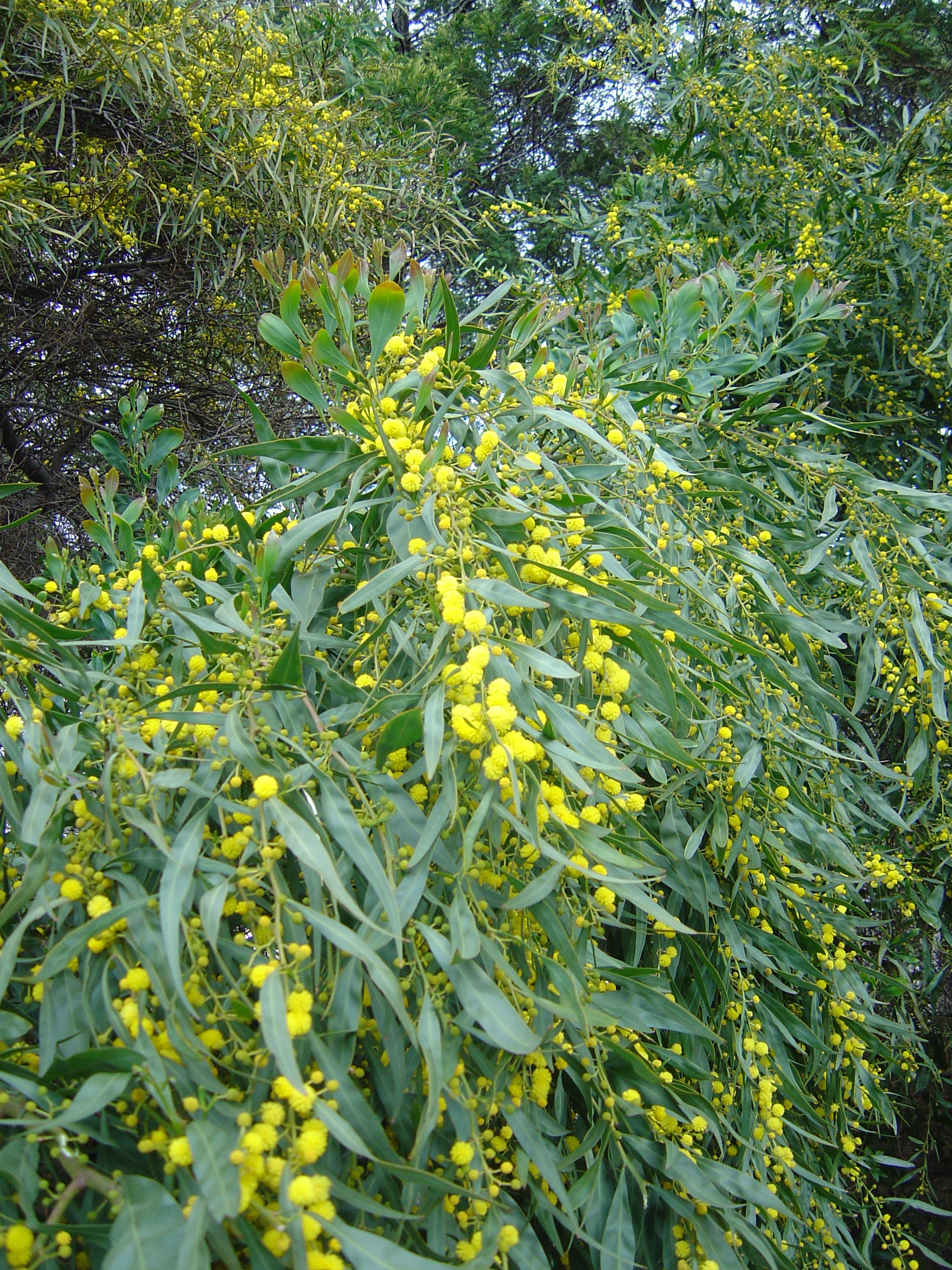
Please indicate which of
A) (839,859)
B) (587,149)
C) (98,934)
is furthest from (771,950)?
(587,149)

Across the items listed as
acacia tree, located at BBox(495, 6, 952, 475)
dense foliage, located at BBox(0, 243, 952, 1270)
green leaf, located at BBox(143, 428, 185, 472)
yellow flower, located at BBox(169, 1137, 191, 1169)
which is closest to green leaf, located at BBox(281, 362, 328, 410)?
dense foliage, located at BBox(0, 243, 952, 1270)

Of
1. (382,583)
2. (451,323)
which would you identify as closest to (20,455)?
(451,323)

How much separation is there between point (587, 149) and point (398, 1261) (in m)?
6.93

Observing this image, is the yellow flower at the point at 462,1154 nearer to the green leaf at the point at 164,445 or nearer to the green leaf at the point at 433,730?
the green leaf at the point at 433,730

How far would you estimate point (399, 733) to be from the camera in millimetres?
627

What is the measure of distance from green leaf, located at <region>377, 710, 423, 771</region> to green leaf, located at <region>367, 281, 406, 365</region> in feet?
1.17

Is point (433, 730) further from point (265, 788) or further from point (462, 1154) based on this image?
point (462, 1154)

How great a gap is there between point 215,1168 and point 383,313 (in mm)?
669

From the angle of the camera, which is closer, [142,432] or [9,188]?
[142,432]

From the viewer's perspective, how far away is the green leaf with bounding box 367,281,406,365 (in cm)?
75

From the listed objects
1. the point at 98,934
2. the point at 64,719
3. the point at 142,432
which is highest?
the point at 142,432

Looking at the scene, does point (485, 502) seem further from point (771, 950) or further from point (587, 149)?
point (587, 149)

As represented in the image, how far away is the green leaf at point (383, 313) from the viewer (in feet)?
2.46

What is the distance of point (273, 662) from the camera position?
70cm
